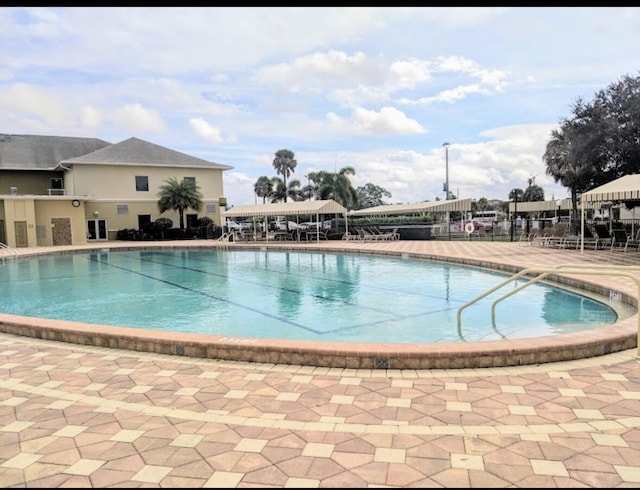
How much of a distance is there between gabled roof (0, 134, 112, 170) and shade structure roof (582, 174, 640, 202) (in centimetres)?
3300

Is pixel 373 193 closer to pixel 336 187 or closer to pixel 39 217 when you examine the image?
pixel 336 187

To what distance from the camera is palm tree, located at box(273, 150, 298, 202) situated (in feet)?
173

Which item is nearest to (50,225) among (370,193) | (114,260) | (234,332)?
(114,260)

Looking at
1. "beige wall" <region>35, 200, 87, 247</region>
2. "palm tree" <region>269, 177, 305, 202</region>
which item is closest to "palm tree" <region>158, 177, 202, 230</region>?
"beige wall" <region>35, 200, 87, 247</region>

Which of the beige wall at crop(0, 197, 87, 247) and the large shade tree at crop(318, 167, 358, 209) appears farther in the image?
the large shade tree at crop(318, 167, 358, 209)

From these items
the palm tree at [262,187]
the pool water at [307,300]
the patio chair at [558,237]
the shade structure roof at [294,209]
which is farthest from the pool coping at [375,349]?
the palm tree at [262,187]

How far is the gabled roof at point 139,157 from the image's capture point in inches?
1185

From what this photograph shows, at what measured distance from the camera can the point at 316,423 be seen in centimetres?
304

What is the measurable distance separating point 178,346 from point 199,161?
31108 mm

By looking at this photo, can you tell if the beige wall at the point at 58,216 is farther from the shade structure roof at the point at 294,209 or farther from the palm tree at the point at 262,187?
the palm tree at the point at 262,187

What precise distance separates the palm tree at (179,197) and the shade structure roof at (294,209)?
171 inches

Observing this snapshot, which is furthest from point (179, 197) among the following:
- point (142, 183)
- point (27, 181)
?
point (27, 181)

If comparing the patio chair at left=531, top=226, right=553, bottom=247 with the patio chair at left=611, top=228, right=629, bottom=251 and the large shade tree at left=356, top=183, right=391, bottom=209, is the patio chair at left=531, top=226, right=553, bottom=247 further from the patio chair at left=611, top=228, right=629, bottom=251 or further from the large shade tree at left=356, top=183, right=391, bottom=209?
the large shade tree at left=356, top=183, right=391, bottom=209

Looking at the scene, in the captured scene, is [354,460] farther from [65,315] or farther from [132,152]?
[132,152]
